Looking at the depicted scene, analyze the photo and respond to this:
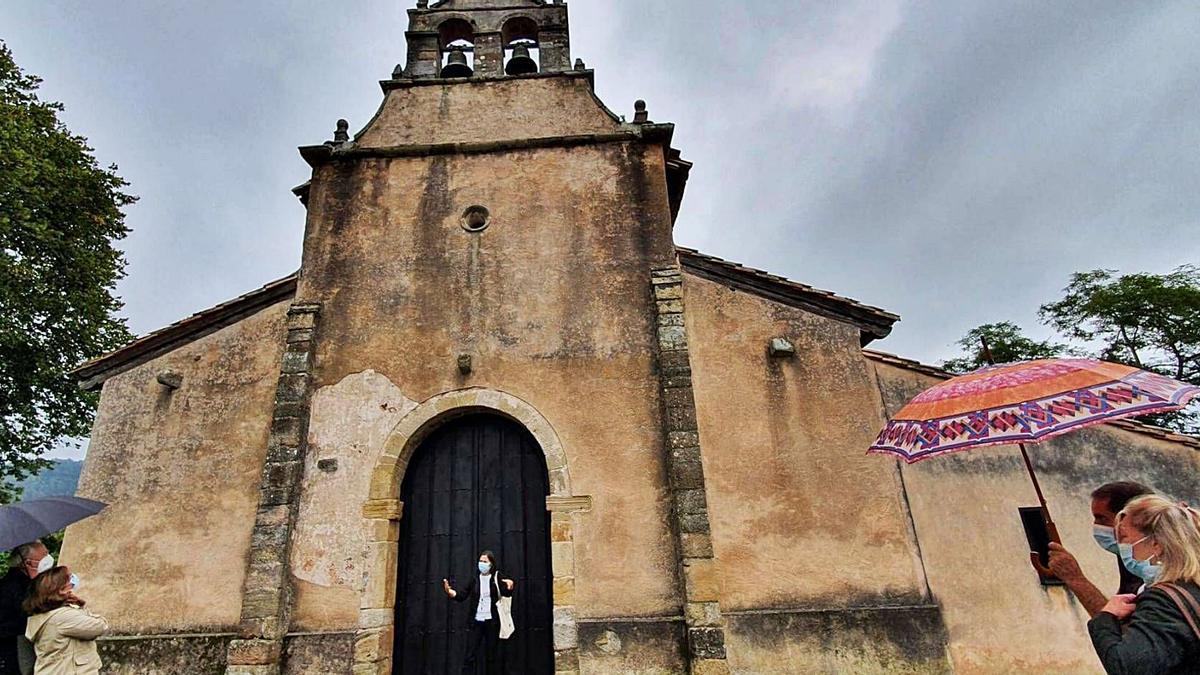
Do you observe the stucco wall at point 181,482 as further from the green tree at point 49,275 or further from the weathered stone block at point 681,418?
the green tree at point 49,275

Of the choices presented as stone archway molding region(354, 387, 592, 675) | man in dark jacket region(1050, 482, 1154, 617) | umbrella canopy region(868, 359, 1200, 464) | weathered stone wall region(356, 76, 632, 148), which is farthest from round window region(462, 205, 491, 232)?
man in dark jacket region(1050, 482, 1154, 617)

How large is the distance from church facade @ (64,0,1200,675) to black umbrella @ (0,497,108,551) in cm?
177

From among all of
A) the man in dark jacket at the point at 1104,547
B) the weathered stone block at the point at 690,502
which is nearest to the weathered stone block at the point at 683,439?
the weathered stone block at the point at 690,502

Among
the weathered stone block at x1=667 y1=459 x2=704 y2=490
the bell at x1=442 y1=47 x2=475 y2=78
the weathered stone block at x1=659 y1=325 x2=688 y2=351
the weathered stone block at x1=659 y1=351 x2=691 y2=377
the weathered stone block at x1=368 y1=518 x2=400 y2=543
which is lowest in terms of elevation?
the weathered stone block at x1=368 y1=518 x2=400 y2=543

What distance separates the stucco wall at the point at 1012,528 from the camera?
616 cm

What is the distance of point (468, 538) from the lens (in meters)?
6.58

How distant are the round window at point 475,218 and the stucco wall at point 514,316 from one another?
0.09 m

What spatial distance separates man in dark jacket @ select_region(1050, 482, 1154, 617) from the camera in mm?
2461

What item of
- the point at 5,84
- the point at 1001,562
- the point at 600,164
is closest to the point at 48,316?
the point at 5,84

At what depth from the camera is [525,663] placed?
614 cm

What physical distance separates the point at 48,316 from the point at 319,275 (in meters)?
10.2

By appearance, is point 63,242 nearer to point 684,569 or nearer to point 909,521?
point 684,569

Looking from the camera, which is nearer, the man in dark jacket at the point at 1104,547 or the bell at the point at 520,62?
the man in dark jacket at the point at 1104,547

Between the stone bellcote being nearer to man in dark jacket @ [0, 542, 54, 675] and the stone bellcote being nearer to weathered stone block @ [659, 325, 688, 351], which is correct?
weathered stone block @ [659, 325, 688, 351]
